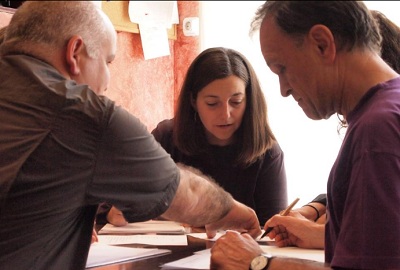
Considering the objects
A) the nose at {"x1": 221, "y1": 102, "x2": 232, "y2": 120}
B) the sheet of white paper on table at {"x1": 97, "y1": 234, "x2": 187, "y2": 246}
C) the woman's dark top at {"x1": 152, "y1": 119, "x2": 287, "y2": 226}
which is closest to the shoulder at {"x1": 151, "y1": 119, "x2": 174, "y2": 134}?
the woman's dark top at {"x1": 152, "y1": 119, "x2": 287, "y2": 226}

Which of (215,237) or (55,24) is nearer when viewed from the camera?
(55,24)

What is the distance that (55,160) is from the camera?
3.46ft

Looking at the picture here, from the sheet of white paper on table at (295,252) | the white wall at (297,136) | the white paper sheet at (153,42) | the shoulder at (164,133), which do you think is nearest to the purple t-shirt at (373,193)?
the sheet of white paper on table at (295,252)

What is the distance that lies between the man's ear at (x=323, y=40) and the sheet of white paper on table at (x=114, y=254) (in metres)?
0.62

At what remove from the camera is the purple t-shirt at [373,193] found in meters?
0.83

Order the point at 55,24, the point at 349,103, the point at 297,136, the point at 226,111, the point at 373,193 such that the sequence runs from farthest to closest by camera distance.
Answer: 1. the point at 297,136
2. the point at 226,111
3. the point at 55,24
4. the point at 349,103
5. the point at 373,193

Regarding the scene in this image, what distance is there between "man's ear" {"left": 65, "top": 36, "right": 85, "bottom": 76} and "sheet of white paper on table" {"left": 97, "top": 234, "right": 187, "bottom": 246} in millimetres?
536

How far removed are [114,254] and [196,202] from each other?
0.22 m

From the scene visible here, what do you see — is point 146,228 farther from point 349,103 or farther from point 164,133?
point 349,103

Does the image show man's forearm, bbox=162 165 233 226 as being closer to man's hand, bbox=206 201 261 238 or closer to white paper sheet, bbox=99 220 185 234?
man's hand, bbox=206 201 261 238

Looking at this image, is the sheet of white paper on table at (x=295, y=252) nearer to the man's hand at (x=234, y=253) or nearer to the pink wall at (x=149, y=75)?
the man's hand at (x=234, y=253)

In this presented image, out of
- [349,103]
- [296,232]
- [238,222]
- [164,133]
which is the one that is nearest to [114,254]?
[238,222]

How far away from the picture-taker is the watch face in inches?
42.4

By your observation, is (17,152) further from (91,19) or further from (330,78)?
(330,78)
